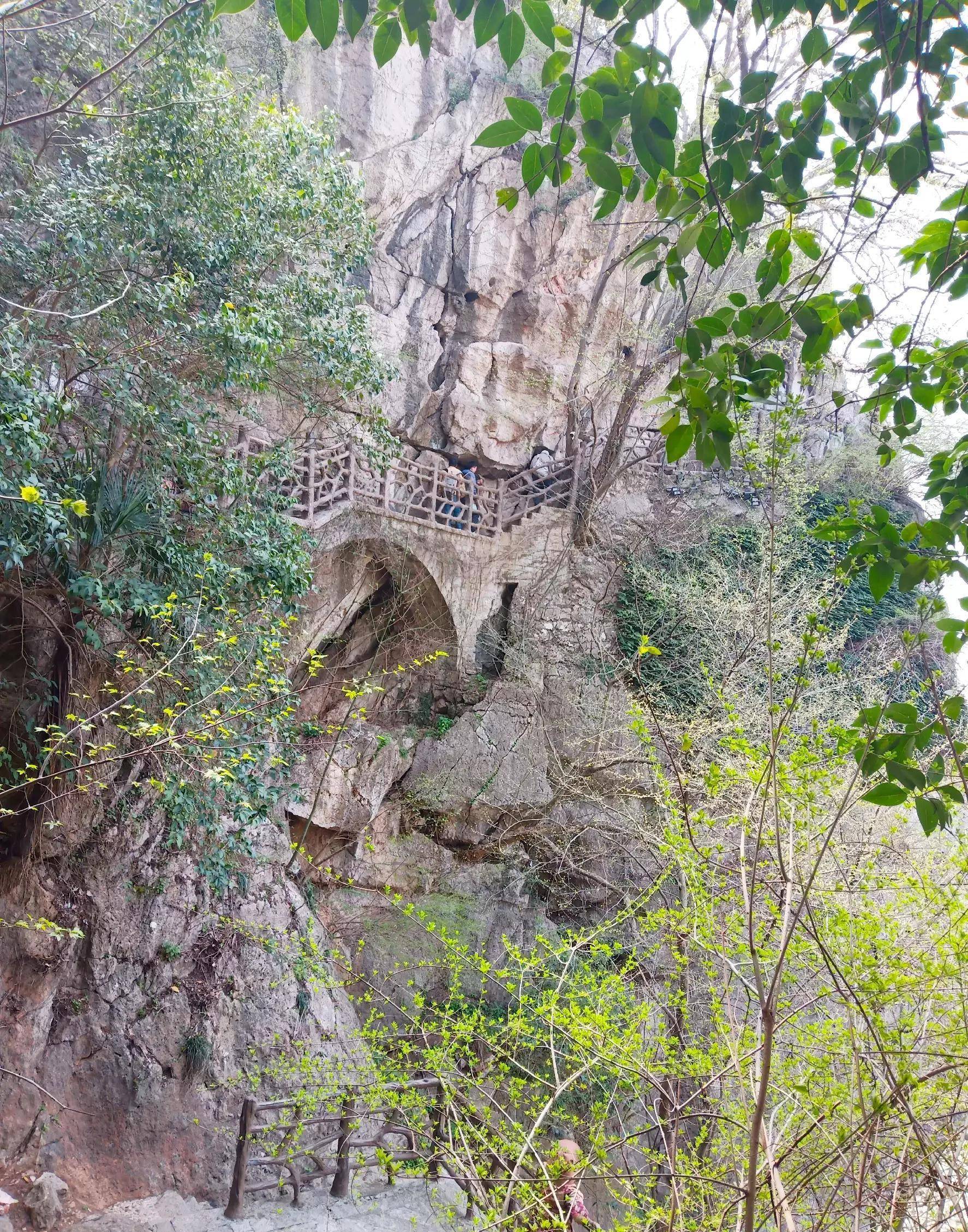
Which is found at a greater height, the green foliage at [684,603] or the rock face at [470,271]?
the rock face at [470,271]

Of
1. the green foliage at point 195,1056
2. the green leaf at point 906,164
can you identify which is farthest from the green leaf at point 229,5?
the green foliage at point 195,1056

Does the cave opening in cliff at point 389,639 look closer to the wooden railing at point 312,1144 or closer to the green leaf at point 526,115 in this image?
the wooden railing at point 312,1144

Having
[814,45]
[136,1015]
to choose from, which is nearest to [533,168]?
[814,45]

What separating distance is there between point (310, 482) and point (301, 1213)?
7.08m

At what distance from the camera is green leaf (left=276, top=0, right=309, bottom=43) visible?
1.53 metres

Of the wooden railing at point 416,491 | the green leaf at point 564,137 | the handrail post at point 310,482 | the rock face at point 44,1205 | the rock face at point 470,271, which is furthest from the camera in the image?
the rock face at point 470,271

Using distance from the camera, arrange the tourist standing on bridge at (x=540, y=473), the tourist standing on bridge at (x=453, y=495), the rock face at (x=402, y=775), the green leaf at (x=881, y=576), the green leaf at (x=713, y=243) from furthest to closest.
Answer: the tourist standing on bridge at (x=540, y=473) → the tourist standing on bridge at (x=453, y=495) → the rock face at (x=402, y=775) → the green leaf at (x=881, y=576) → the green leaf at (x=713, y=243)

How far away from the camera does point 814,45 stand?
162cm

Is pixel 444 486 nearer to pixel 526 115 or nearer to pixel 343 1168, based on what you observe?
pixel 343 1168

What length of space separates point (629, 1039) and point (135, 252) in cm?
561

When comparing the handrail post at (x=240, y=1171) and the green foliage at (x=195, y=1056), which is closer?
the handrail post at (x=240, y=1171)

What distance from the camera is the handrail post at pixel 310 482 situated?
9.56 meters

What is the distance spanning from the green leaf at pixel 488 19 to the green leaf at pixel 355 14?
220mm

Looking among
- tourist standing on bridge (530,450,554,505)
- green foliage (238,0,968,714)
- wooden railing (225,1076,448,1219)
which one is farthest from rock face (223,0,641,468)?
green foliage (238,0,968,714)
